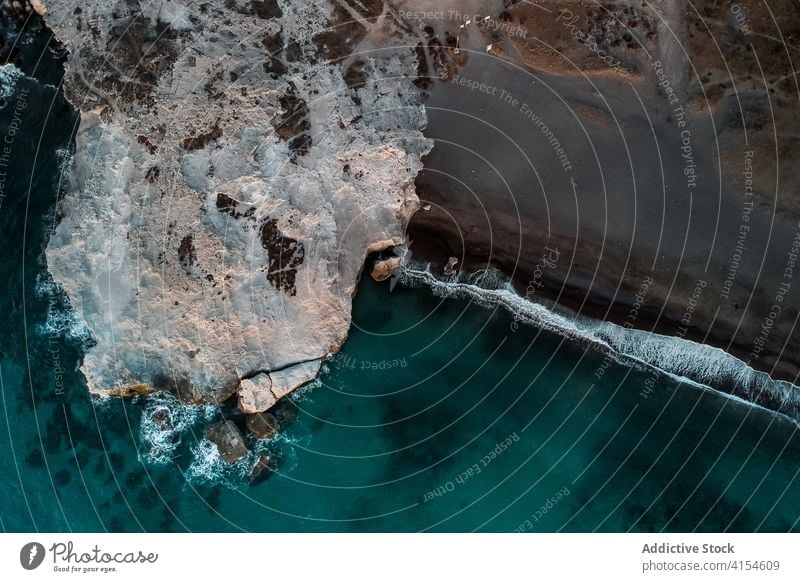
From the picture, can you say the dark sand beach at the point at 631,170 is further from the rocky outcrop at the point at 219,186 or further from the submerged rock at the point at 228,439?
the submerged rock at the point at 228,439

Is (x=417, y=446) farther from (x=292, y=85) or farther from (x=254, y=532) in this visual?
(x=292, y=85)

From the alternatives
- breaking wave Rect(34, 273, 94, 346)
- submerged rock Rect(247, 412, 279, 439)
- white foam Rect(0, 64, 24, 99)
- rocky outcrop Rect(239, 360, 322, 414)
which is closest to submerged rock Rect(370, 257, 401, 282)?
rocky outcrop Rect(239, 360, 322, 414)

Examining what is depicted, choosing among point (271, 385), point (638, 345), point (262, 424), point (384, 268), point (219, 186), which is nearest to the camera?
point (219, 186)

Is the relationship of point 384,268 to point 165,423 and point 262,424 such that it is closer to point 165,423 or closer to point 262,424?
point 262,424

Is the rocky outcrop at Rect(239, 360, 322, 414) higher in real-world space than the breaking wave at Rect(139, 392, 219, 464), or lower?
higher

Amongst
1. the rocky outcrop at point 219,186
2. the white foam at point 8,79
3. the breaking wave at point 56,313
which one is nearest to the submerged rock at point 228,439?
the rocky outcrop at point 219,186

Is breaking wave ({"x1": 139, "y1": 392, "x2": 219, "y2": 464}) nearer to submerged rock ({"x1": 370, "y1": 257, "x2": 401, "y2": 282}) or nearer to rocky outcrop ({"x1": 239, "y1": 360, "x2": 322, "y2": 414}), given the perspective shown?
rocky outcrop ({"x1": 239, "y1": 360, "x2": 322, "y2": 414})

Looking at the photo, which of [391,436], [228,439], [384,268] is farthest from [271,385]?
[384,268]
